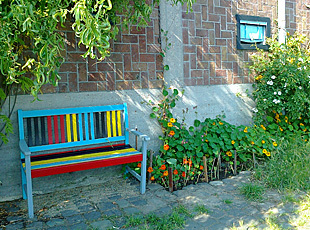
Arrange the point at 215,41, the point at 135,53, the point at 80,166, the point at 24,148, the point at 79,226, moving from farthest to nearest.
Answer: the point at 215,41
the point at 135,53
the point at 80,166
the point at 24,148
the point at 79,226

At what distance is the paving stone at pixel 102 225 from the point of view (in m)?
2.87

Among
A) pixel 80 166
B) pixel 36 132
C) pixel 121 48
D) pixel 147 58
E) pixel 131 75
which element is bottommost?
pixel 80 166

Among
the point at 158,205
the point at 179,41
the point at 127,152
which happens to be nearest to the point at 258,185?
the point at 158,205

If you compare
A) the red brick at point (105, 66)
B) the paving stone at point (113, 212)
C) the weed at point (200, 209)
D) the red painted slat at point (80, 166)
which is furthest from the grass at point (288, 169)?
the red brick at point (105, 66)

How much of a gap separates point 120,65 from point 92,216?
6.41 ft

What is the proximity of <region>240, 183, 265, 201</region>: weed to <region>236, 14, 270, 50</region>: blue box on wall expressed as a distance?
2535mm

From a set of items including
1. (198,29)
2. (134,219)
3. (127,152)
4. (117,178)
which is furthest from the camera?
(198,29)

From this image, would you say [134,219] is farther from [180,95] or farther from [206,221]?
[180,95]

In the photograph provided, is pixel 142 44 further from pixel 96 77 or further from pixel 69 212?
pixel 69 212

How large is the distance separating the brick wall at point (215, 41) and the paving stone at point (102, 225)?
247 cm

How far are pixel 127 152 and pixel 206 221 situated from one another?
3.89 feet

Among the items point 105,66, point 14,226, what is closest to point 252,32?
point 105,66

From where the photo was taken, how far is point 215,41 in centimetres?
503

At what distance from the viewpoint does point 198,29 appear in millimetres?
4840
